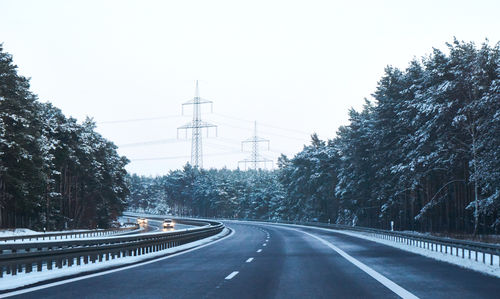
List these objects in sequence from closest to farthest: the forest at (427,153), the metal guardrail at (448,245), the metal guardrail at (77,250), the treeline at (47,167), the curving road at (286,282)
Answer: the curving road at (286,282), the metal guardrail at (77,250), the metal guardrail at (448,245), the forest at (427,153), the treeline at (47,167)

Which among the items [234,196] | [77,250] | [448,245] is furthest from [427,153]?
[234,196]

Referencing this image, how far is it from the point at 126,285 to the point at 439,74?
35.9m

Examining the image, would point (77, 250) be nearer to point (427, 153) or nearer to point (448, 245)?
point (448, 245)

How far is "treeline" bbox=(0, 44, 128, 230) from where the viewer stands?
47.9m

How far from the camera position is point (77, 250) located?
1688cm

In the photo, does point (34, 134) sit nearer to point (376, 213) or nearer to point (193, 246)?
point (193, 246)

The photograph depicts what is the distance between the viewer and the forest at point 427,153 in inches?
1502

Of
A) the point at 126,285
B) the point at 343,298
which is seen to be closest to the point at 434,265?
the point at 343,298

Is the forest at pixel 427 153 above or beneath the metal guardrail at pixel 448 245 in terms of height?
above

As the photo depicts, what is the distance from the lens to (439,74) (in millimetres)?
42719

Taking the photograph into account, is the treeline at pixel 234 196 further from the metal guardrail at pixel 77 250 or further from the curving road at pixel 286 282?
the curving road at pixel 286 282

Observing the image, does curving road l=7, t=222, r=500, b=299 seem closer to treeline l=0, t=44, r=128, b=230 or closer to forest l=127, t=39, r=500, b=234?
forest l=127, t=39, r=500, b=234

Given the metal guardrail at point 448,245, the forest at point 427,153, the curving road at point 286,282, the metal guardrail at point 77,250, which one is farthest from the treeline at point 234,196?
the curving road at point 286,282

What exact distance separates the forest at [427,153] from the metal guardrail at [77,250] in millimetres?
19196
